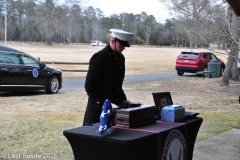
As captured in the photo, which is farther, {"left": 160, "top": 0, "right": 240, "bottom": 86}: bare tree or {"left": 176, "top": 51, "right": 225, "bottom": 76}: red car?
{"left": 176, "top": 51, "right": 225, "bottom": 76}: red car

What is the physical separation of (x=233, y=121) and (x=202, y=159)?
3655mm

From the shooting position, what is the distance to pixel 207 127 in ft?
26.7

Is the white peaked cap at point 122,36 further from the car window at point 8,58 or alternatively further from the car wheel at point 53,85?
the car wheel at point 53,85

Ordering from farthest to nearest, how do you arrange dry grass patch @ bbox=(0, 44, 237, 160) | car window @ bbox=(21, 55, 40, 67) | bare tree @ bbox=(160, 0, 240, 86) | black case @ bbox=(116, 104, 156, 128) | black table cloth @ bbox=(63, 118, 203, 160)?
car window @ bbox=(21, 55, 40, 67), bare tree @ bbox=(160, 0, 240, 86), dry grass patch @ bbox=(0, 44, 237, 160), black case @ bbox=(116, 104, 156, 128), black table cloth @ bbox=(63, 118, 203, 160)

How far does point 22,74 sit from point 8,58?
Answer: 0.68 meters

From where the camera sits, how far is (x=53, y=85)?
13.8 meters

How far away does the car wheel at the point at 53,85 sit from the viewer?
1364 centimetres

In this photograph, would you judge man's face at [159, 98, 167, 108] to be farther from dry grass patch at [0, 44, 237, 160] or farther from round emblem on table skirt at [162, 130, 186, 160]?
dry grass patch at [0, 44, 237, 160]

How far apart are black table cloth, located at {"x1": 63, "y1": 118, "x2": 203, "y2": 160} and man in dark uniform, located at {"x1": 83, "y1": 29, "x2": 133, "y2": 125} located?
52cm

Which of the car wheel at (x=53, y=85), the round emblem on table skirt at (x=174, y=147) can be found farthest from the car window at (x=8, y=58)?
the round emblem on table skirt at (x=174, y=147)

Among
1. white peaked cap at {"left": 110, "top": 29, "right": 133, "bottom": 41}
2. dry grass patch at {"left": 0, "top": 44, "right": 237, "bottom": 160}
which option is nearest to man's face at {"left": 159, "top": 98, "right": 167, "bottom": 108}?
white peaked cap at {"left": 110, "top": 29, "right": 133, "bottom": 41}

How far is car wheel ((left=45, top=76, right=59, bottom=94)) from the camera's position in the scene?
44.8ft

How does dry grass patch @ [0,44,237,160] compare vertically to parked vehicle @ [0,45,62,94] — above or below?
below

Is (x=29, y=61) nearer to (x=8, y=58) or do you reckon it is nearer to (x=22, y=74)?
(x=22, y=74)
